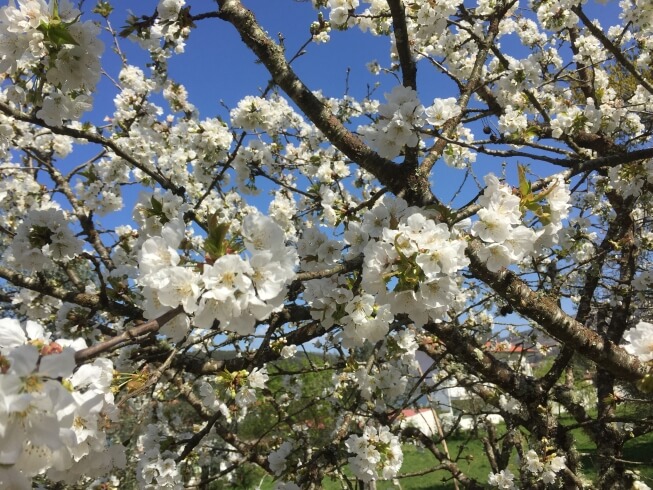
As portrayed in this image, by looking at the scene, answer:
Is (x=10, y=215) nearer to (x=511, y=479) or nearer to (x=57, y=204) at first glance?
(x=57, y=204)

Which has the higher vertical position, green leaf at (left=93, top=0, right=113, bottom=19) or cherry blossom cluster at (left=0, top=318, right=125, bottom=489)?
green leaf at (left=93, top=0, right=113, bottom=19)

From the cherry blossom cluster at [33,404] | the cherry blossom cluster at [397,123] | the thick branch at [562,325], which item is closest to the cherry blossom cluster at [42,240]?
the cherry blossom cluster at [33,404]

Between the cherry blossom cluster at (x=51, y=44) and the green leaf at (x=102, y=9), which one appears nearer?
the cherry blossom cluster at (x=51, y=44)

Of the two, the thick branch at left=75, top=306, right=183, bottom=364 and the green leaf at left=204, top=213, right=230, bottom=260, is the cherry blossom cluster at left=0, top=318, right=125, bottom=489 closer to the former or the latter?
the thick branch at left=75, top=306, right=183, bottom=364

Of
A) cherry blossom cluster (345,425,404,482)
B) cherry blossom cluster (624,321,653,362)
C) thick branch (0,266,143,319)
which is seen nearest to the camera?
cherry blossom cluster (624,321,653,362)

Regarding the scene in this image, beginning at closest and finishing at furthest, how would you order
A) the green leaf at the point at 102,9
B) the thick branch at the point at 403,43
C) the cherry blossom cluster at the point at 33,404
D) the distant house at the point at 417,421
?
the cherry blossom cluster at the point at 33,404, the thick branch at the point at 403,43, the green leaf at the point at 102,9, the distant house at the point at 417,421

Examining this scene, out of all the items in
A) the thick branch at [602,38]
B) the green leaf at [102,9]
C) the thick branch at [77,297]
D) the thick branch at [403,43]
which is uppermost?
the green leaf at [102,9]

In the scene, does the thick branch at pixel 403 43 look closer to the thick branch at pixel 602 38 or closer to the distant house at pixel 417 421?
the thick branch at pixel 602 38

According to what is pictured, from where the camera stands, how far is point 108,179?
4.64 meters

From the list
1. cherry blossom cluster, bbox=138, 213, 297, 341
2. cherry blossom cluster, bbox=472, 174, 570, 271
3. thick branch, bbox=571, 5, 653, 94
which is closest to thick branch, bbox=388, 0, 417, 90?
cherry blossom cluster, bbox=472, 174, 570, 271

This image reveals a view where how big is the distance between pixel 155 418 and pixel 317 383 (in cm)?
511

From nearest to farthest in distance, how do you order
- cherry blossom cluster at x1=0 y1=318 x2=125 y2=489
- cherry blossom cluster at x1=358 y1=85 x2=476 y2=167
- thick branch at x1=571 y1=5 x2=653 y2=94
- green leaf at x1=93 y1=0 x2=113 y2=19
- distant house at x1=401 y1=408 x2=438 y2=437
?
cherry blossom cluster at x1=0 y1=318 x2=125 y2=489, cherry blossom cluster at x1=358 y1=85 x2=476 y2=167, thick branch at x1=571 y1=5 x2=653 y2=94, green leaf at x1=93 y1=0 x2=113 y2=19, distant house at x1=401 y1=408 x2=438 y2=437

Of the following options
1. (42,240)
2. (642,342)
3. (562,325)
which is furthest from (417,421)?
(642,342)

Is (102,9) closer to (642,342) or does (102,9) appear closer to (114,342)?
(114,342)
